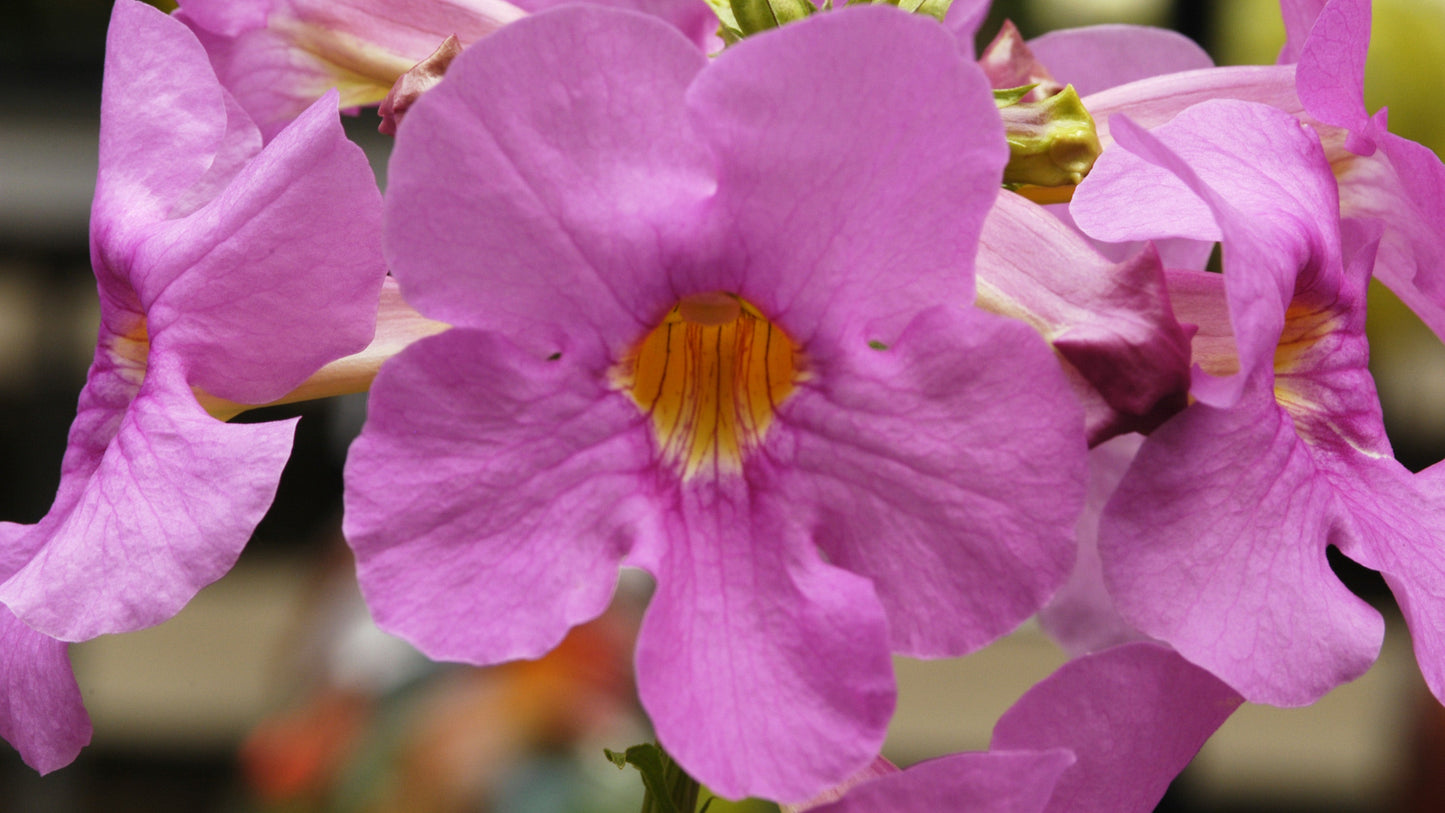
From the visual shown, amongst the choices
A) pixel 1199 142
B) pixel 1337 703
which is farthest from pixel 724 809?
pixel 1337 703

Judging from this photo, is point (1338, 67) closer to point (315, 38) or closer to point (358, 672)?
point (315, 38)

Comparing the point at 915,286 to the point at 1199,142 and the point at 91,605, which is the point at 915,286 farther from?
the point at 91,605

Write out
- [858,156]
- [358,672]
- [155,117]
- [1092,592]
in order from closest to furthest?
[858,156] < [155,117] < [1092,592] < [358,672]

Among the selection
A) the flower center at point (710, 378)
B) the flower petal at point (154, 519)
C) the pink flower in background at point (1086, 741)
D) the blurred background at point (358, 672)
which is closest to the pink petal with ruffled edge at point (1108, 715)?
the pink flower in background at point (1086, 741)

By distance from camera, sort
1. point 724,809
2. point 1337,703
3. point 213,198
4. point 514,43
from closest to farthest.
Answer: point 514,43, point 213,198, point 724,809, point 1337,703

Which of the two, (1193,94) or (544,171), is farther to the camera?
(1193,94)

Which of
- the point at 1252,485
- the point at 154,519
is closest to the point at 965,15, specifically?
the point at 1252,485

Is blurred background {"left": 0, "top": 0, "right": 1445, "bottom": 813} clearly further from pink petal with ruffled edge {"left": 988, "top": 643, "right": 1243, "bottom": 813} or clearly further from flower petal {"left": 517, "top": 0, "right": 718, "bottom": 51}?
pink petal with ruffled edge {"left": 988, "top": 643, "right": 1243, "bottom": 813}
